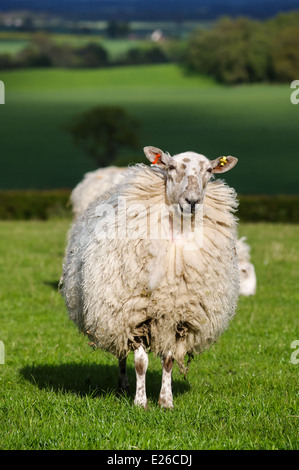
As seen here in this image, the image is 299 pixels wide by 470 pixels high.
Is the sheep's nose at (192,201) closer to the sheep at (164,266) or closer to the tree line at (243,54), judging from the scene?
the sheep at (164,266)

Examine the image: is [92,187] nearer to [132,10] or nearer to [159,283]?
[159,283]

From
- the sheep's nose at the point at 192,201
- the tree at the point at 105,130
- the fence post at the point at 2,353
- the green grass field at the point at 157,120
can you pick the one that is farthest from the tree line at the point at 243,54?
the sheep's nose at the point at 192,201

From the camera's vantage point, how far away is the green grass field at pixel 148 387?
4570 millimetres

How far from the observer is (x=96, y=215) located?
6234 millimetres

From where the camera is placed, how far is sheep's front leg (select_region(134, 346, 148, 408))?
5.40m

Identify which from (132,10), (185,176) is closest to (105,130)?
(185,176)

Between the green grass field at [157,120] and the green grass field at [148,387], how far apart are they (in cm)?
3254

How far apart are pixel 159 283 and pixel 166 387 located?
837mm

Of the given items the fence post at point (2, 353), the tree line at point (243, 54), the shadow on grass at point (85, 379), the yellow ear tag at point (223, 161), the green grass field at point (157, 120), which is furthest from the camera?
the tree line at point (243, 54)

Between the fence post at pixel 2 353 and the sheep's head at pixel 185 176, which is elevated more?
the sheep's head at pixel 185 176

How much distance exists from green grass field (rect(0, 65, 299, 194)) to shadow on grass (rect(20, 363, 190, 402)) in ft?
116

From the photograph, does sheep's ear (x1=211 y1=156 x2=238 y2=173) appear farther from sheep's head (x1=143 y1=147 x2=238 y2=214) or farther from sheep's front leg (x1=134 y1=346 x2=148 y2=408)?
sheep's front leg (x1=134 y1=346 x2=148 y2=408)

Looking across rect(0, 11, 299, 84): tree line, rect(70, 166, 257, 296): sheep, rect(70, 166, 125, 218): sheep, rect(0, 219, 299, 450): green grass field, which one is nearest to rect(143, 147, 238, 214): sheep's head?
rect(0, 219, 299, 450): green grass field

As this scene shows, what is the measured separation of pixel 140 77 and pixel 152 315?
72.0 meters
